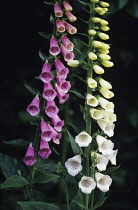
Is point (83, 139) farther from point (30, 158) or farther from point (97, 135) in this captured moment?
point (30, 158)

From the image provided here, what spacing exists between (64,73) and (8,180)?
69cm

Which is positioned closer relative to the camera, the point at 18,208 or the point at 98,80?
the point at 98,80

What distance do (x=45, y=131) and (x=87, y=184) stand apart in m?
0.45

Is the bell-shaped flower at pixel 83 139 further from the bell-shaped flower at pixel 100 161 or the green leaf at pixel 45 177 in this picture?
the green leaf at pixel 45 177

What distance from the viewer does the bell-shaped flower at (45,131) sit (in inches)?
102

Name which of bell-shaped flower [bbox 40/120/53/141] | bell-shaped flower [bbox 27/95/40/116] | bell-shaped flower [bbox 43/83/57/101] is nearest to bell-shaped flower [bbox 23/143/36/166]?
bell-shaped flower [bbox 40/120/53/141]

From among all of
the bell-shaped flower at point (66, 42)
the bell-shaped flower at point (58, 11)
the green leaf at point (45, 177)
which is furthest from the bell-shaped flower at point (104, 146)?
the bell-shaped flower at point (58, 11)

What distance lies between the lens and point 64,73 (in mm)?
2578

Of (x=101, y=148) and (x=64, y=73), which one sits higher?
(x=64, y=73)

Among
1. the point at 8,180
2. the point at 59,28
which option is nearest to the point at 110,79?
the point at 59,28

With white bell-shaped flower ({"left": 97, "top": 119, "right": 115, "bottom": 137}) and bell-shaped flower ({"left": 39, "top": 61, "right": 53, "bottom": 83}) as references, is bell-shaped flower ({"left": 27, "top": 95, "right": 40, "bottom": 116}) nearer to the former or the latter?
bell-shaped flower ({"left": 39, "top": 61, "right": 53, "bottom": 83})

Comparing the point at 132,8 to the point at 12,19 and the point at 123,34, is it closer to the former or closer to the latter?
the point at 123,34

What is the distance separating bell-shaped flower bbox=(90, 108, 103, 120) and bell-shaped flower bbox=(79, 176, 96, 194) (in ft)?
1.06

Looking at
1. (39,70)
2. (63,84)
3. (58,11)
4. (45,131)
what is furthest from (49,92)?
(39,70)
